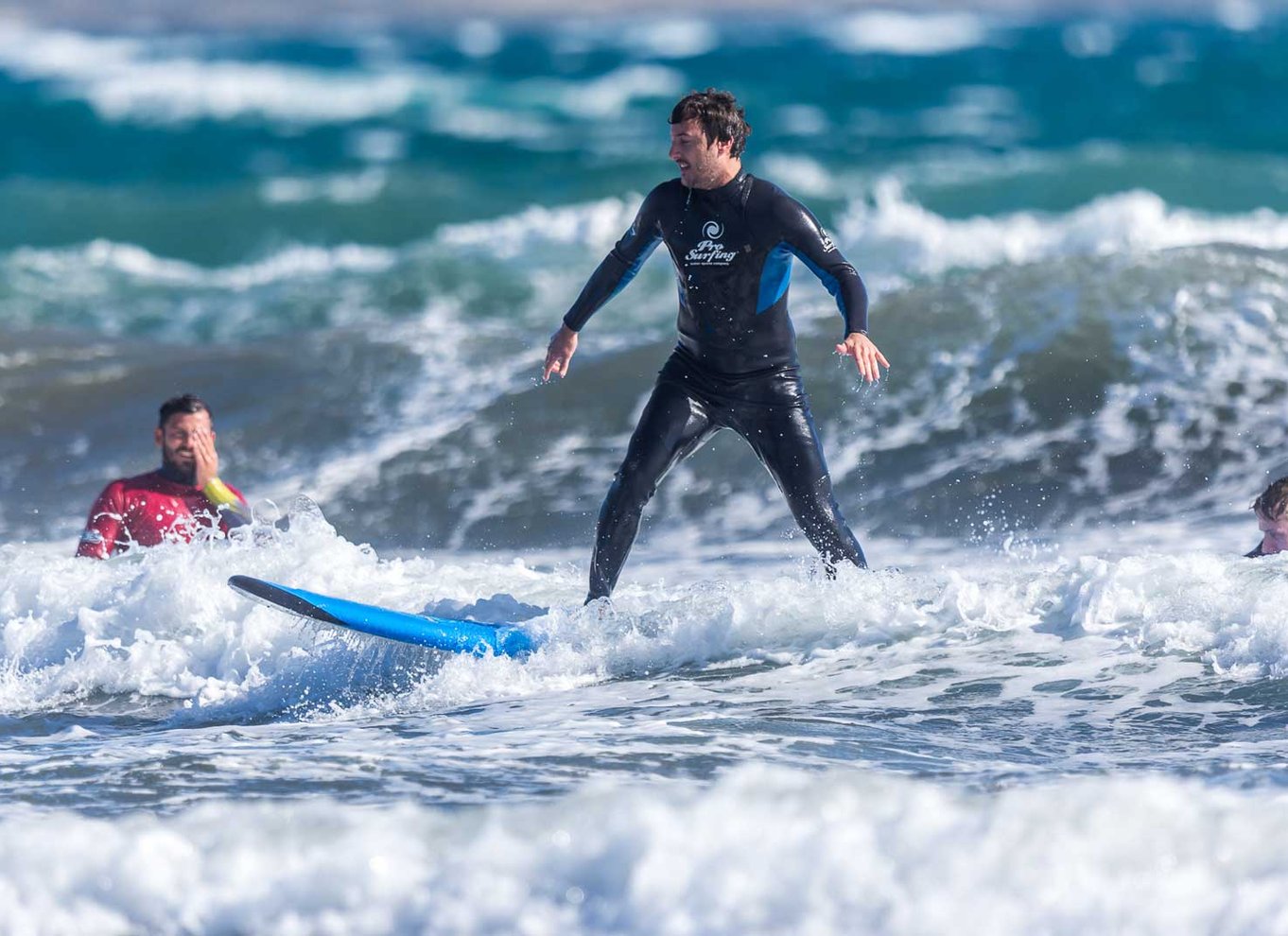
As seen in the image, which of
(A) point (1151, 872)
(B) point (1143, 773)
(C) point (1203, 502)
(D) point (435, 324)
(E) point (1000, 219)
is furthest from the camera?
(E) point (1000, 219)

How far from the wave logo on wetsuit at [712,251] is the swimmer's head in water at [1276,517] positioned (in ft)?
7.95

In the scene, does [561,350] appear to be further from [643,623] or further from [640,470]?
[643,623]

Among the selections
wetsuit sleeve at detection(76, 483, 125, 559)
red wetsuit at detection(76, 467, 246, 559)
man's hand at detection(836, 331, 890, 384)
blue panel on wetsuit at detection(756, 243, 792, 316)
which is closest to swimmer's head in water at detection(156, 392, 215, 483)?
red wetsuit at detection(76, 467, 246, 559)

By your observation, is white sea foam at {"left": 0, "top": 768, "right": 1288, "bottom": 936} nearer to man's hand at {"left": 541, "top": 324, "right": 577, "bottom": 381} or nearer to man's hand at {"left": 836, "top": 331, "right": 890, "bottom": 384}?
man's hand at {"left": 836, "top": 331, "right": 890, "bottom": 384}

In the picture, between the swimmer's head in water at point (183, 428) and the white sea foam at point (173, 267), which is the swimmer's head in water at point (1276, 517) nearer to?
the swimmer's head in water at point (183, 428)

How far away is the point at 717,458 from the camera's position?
1084 centimetres

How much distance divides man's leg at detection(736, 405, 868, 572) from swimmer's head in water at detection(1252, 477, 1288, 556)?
1790 mm

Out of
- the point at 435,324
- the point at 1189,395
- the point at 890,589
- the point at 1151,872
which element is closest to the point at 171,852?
the point at 1151,872

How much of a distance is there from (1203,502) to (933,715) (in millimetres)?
4427

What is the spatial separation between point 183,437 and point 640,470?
2250 millimetres

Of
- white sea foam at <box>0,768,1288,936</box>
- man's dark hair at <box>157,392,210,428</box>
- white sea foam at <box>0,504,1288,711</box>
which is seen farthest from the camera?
man's dark hair at <box>157,392,210,428</box>

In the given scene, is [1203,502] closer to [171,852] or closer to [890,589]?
[890,589]

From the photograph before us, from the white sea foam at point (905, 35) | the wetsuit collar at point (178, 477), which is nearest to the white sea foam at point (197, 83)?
the white sea foam at point (905, 35)

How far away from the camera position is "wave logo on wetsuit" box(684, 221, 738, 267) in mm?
6133
